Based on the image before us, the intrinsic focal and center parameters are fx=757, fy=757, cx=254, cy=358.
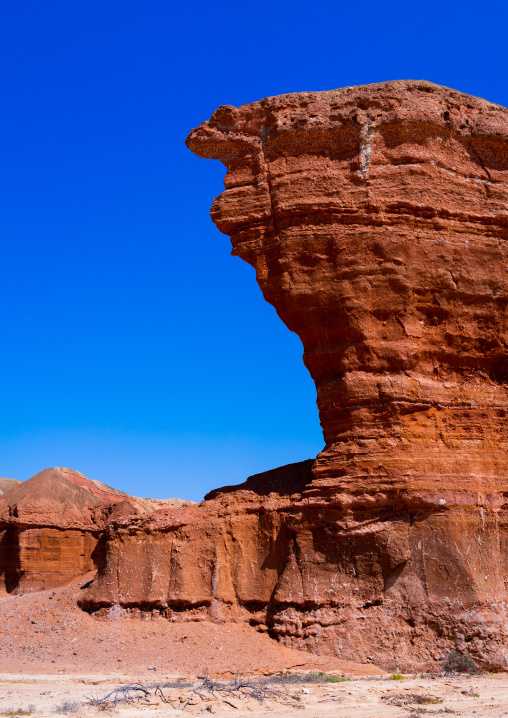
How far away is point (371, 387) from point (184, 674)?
5977 mm

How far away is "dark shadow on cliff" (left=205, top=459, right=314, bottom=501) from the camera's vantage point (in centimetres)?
1550

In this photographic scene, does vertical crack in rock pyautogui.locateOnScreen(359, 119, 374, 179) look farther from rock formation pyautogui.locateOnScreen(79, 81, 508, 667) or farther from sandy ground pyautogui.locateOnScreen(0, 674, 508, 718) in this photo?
sandy ground pyautogui.locateOnScreen(0, 674, 508, 718)

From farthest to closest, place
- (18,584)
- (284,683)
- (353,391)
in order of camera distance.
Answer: (18,584), (353,391), (284,683)

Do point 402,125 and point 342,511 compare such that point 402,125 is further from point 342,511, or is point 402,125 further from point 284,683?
point 284,683

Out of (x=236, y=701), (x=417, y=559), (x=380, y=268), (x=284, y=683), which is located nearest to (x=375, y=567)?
(x=417, y=559)

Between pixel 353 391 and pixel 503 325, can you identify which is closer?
pixel 353 391

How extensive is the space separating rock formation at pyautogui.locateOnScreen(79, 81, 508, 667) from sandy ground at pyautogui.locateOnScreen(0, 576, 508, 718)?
541 mm

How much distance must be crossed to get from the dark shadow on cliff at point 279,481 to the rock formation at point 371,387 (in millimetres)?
80

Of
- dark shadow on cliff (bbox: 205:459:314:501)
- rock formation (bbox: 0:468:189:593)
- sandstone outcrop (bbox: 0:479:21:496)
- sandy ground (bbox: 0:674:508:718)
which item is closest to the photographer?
sandy ground (bbox: 0:674:508:718)

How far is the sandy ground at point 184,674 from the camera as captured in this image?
978cm

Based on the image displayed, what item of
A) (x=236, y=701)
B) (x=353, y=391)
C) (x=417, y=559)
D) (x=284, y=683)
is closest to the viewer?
(x=236, y=701)

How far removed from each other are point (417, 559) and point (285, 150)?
8.46 meters

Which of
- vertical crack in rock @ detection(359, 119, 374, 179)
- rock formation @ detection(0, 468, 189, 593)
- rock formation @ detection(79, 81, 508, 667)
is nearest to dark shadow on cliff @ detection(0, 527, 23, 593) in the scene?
rock formation @ detection(0, 468, 189, 593)

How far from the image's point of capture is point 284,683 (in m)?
11.3
